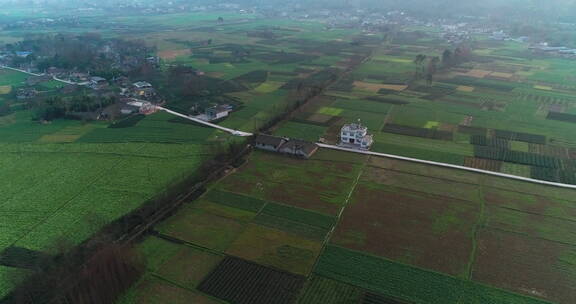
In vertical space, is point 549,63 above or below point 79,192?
above

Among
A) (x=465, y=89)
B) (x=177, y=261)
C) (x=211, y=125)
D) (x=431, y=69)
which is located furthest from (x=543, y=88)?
(x=177, y=261)

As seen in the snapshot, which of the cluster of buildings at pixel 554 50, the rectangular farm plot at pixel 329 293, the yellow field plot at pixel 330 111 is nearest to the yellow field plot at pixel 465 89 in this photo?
the yellow field plot at pixel 330 111

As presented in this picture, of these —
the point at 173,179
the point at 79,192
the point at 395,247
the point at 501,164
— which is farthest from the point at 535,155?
the point at 79,192

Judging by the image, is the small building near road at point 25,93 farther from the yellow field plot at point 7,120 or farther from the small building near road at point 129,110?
the small building near road at point 129,110

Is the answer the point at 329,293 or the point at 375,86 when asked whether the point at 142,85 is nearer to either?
the point at 375,86

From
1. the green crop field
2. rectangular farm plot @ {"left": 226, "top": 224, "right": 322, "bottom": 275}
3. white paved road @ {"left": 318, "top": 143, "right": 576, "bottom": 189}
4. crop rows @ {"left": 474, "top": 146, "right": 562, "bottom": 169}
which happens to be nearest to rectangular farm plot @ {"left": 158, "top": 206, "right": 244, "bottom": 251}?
the green crop field

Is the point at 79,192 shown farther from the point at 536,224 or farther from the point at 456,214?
the point at 536,224

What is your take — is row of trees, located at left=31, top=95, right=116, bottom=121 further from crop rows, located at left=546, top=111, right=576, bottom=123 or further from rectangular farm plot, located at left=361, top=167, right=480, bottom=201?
crop rows, located at left=546, top=111, right=576, bottom=123
